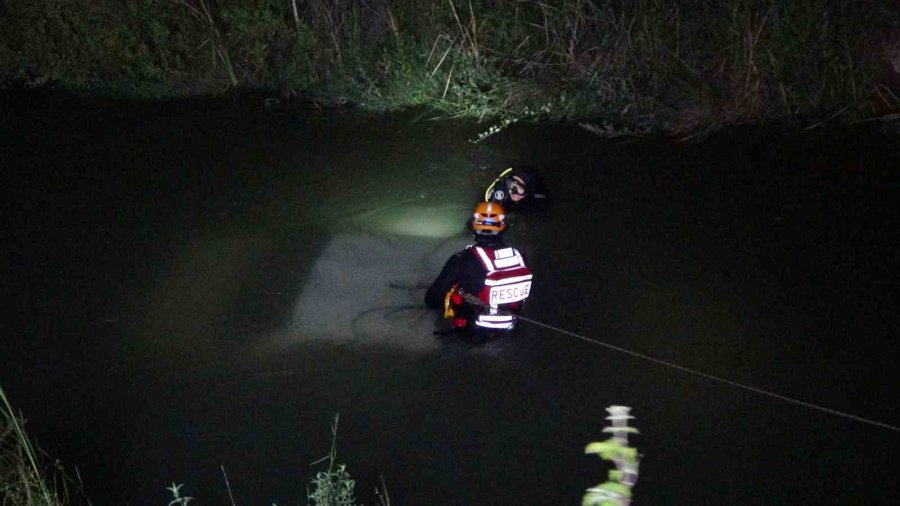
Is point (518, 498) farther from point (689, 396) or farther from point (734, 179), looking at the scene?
point (734, 179)

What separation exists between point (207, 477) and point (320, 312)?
2.06 m

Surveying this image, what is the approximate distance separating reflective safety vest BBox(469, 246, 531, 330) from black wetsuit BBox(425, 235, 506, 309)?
0.15 feet

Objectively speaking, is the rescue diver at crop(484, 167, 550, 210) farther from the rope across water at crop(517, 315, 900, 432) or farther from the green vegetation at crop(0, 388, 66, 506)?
the green vegetation at crop(0, 388, 66, 506)

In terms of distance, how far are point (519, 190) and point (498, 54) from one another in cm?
441

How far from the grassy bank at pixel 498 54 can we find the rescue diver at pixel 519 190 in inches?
113

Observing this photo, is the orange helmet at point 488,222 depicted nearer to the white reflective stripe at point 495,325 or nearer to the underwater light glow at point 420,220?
the white reflective stripe at point 495,325

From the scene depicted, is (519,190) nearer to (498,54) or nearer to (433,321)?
(433,321)

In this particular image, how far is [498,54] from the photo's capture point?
39.4ft

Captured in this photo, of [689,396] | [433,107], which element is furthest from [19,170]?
[689,396]

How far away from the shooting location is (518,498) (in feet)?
16.0

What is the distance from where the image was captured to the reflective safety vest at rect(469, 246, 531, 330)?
587 cm

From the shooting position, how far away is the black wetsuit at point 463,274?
5.92 metres

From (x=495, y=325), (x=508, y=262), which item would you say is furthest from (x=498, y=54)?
(x=495, y=325)

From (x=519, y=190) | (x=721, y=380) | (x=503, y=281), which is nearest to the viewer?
(x=721, y=380)
